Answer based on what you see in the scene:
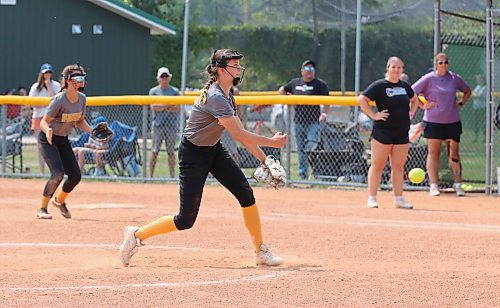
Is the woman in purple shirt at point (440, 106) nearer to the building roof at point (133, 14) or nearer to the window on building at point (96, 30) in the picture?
the building roof at point (133, 14)

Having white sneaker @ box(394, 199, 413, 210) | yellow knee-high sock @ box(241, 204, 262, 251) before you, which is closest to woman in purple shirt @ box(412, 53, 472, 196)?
white sneaker @ box(394, 199, 413, 210)

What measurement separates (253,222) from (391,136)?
Result: 5.48m

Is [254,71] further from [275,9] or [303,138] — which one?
[303,138]

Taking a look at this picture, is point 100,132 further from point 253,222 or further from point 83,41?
point 83,41

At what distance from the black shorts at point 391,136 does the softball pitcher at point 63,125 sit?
12.9 ft

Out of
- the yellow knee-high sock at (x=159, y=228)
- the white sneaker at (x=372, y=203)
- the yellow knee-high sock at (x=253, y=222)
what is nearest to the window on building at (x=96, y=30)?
the white sneaker at (x=372, y=203)

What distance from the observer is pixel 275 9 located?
25375 mm

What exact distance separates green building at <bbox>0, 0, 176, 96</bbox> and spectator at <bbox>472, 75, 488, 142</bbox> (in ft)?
53.7

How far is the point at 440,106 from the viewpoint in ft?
53.9

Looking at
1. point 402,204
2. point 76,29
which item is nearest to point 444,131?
point 402,204

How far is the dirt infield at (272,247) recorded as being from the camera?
780 cm

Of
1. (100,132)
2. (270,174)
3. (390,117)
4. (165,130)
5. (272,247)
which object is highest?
(390,117)

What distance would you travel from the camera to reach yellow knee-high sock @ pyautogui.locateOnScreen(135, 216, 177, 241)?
30.6 ft

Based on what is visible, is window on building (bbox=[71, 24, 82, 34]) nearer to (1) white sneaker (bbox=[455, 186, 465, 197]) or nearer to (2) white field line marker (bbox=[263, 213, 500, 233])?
(1) white sneaker (bbox=[455, 186, 465, 197])
